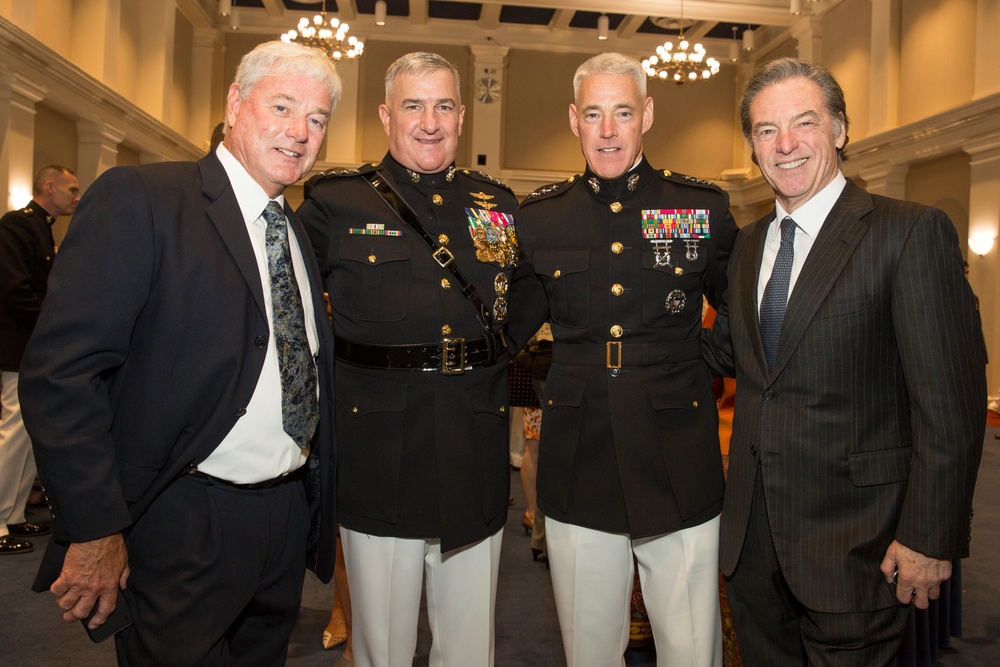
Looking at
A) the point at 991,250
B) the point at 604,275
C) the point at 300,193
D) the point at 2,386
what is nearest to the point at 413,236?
the point at 604,275

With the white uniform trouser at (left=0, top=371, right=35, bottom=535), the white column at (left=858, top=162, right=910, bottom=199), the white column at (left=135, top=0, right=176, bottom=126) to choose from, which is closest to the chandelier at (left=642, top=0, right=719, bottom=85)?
the white column at (left=858, top=162, right=910, bottom=199)

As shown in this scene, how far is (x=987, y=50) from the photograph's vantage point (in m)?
8.80

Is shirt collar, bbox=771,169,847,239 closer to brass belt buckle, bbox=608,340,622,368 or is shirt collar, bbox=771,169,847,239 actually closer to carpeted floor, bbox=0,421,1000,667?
brass belt buckle, bbox=608,340,622,368

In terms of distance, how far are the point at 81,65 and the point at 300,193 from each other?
5.01 metres

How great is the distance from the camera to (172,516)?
150cm

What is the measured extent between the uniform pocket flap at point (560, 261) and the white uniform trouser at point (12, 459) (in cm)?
322

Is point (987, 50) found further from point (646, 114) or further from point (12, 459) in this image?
point (12, 459)

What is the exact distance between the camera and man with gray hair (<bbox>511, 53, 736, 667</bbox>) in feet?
6.79

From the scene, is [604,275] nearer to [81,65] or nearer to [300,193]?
[81,65]

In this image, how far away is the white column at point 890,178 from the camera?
10625mm

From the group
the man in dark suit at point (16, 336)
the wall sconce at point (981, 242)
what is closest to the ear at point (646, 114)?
the man in dark suit at point (16, 336)

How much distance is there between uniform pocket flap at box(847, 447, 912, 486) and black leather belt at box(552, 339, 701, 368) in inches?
22.5

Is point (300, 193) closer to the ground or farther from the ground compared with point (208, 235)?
farther from the ground

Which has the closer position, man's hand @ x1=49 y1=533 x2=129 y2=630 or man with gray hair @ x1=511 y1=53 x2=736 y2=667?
man's hand @ x1=49 y1=533 x2=129 y2=630
